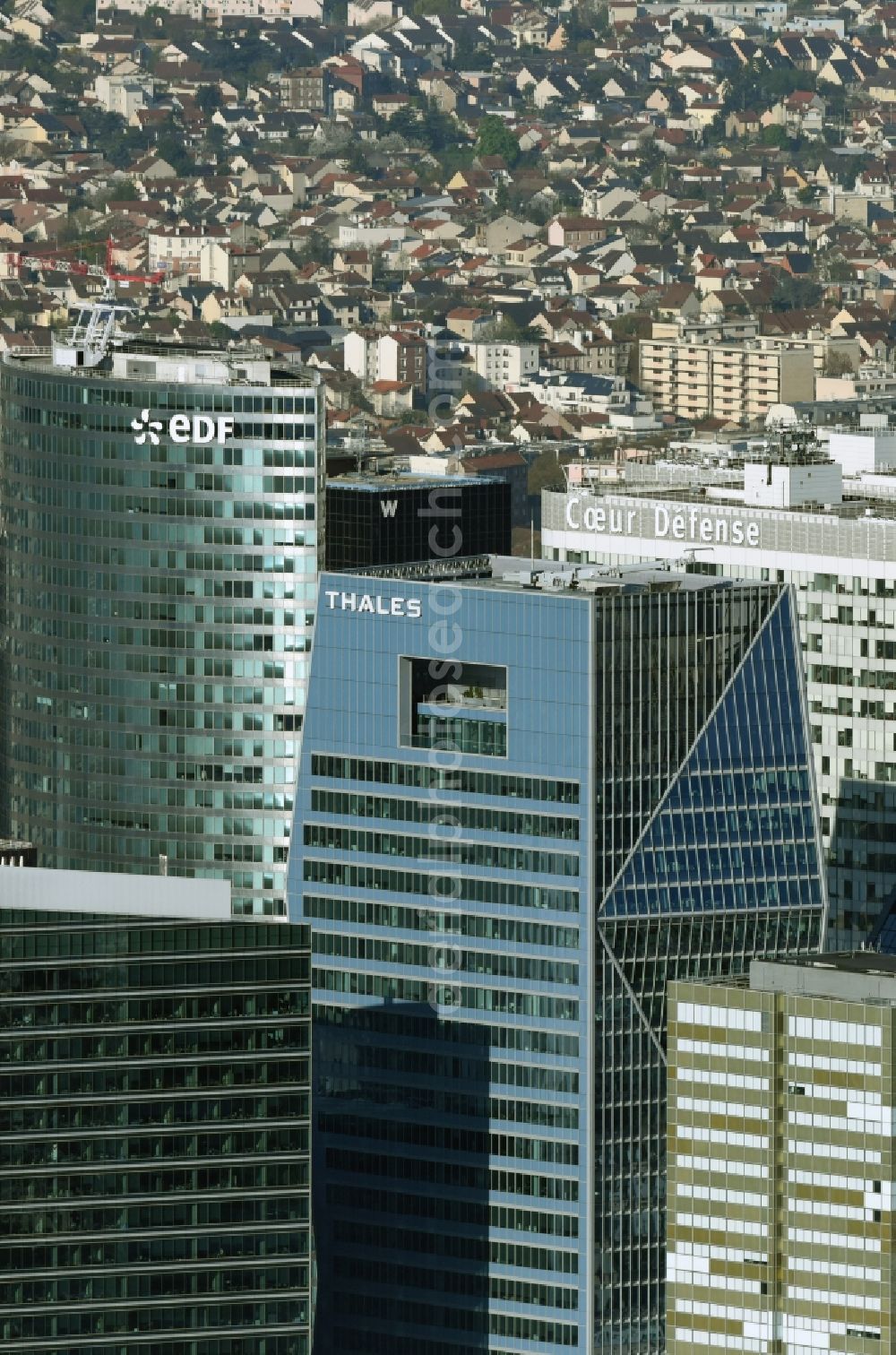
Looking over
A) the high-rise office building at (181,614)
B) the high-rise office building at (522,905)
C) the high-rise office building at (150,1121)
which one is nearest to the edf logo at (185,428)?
the high-rise office building at (181,614)

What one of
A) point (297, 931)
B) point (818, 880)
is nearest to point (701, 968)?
point (818, 880)

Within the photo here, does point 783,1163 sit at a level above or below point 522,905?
below

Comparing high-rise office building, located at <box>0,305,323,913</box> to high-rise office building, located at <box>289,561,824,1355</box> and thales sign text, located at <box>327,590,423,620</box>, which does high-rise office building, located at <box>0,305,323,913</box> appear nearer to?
thales sign text, located at <box>327,590,423,620</box>

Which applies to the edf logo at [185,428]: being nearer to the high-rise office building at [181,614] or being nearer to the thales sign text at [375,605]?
the high-rise office building at [181,614]

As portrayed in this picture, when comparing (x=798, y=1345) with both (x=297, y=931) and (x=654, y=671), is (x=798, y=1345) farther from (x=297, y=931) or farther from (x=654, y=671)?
(x=654, y=671)

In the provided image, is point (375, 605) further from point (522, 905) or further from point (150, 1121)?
point (150, 1121)

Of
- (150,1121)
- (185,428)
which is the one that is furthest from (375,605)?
(150,1121)
